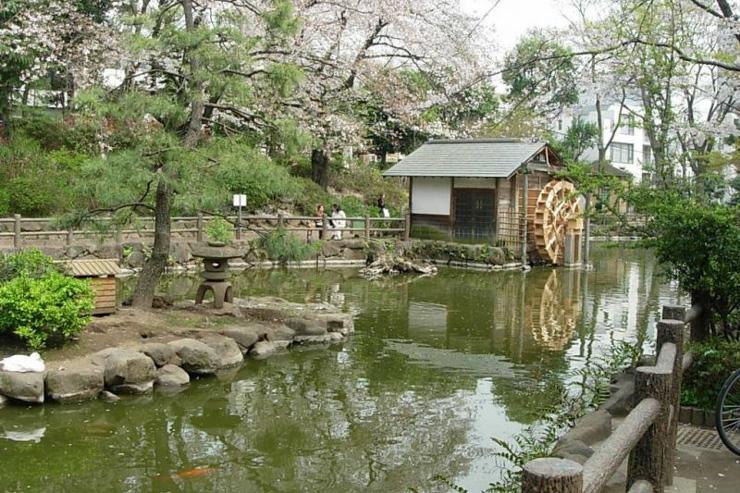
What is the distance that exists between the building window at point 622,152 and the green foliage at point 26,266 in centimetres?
4269

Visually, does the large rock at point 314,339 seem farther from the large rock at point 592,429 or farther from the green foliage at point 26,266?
the large rock at point 592,429

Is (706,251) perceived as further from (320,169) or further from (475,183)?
(320,169)

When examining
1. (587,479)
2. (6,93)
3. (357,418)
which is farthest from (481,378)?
(6,93)

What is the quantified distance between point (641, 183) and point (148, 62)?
322 inches

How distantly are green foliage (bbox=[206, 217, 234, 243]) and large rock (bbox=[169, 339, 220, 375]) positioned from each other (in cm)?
846

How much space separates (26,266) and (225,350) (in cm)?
240

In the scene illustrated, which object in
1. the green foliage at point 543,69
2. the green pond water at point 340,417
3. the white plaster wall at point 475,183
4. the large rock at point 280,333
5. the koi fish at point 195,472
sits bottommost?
the koi fish at point 195,472

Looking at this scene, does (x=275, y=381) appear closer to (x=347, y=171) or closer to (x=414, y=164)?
(x=414, y=164)

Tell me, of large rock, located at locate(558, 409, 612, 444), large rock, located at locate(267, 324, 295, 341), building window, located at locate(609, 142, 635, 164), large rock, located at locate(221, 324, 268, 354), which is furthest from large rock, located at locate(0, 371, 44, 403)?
building window, located at locate(609, 142, 635, 164)

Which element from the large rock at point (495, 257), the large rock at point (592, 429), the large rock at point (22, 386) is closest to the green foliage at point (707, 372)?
the large rock at point (592, 429)

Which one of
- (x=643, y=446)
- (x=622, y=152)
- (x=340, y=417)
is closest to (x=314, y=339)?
(x=340, y=417)

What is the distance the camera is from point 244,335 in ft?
30.3

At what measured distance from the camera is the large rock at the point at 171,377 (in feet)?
25.5

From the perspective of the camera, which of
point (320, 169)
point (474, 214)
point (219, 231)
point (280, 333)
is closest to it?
point (280, 333)
